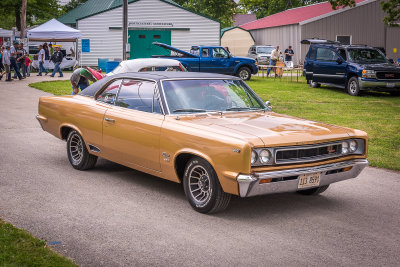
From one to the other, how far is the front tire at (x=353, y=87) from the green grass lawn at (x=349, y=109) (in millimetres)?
314

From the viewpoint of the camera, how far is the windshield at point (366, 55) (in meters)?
20.2

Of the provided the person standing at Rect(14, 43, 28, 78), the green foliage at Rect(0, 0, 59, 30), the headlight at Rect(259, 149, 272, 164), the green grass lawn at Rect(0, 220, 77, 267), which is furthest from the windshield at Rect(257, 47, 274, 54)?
the green grass lawn at Rect(0, 220, 77, 267)

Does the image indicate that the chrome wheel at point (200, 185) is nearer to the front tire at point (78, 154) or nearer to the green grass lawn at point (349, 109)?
the front tire at point (78, 154)

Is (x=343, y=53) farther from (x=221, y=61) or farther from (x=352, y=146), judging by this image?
(x=352, y=146)

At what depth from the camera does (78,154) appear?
780 cm

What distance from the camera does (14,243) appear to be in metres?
4.63

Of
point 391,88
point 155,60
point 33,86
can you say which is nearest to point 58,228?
point 155,60

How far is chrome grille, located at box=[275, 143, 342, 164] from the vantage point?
5.44m

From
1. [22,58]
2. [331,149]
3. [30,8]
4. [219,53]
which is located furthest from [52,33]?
[331,149]

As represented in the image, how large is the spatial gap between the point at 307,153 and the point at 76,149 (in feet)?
11.8

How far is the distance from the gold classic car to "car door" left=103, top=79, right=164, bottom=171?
0.5 inches

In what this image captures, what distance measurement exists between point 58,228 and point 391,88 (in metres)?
16.3

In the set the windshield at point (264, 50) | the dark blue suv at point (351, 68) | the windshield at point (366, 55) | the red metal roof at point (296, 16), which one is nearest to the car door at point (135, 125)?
the dark blue suv at point (351, 68)

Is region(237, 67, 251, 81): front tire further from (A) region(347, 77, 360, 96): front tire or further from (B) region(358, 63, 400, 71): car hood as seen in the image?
(B) region(358, 63, 400, 71): car hood
